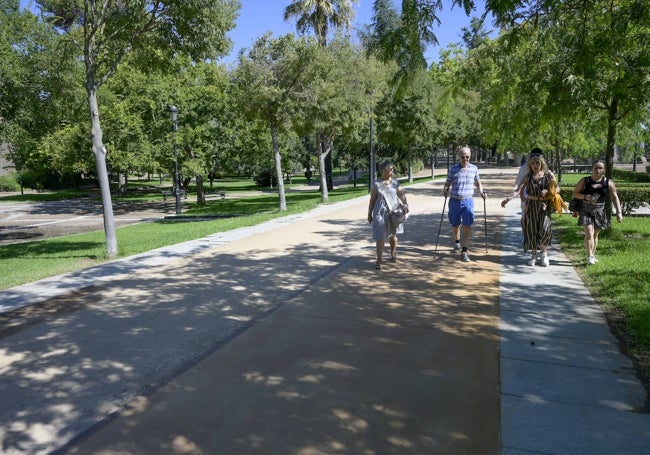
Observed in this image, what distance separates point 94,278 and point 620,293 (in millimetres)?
7111

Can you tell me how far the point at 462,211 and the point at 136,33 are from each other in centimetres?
784

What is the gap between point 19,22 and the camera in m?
14.0

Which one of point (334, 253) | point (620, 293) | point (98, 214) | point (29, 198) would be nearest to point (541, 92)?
point (620, 293)

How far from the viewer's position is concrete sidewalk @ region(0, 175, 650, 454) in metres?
3.11

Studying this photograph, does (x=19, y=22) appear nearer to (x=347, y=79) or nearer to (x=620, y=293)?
(x=347, y=79)

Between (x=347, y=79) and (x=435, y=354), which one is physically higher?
(x=347, y=79)

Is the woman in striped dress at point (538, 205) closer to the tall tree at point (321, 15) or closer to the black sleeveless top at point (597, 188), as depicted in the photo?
the black sleeveless top at point (597, 188)

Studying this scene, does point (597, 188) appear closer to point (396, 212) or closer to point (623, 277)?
point (623, 277)

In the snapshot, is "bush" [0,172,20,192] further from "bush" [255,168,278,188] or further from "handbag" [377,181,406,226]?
"handbag" [377,181,406,226]

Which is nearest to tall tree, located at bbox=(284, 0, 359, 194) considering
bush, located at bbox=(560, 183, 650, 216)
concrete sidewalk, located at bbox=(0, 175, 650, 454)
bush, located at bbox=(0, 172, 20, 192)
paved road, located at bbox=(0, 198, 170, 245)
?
paved road, located at bbox=(0, 198, 170, 245)

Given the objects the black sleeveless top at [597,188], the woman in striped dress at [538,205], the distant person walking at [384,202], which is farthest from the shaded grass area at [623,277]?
the distant person walking at [384,202]

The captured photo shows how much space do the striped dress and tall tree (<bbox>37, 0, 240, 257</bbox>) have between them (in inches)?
292

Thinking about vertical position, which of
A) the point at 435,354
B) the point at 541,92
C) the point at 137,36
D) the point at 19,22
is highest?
the point at 19,22

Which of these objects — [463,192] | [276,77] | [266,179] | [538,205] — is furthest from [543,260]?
[266,179]
